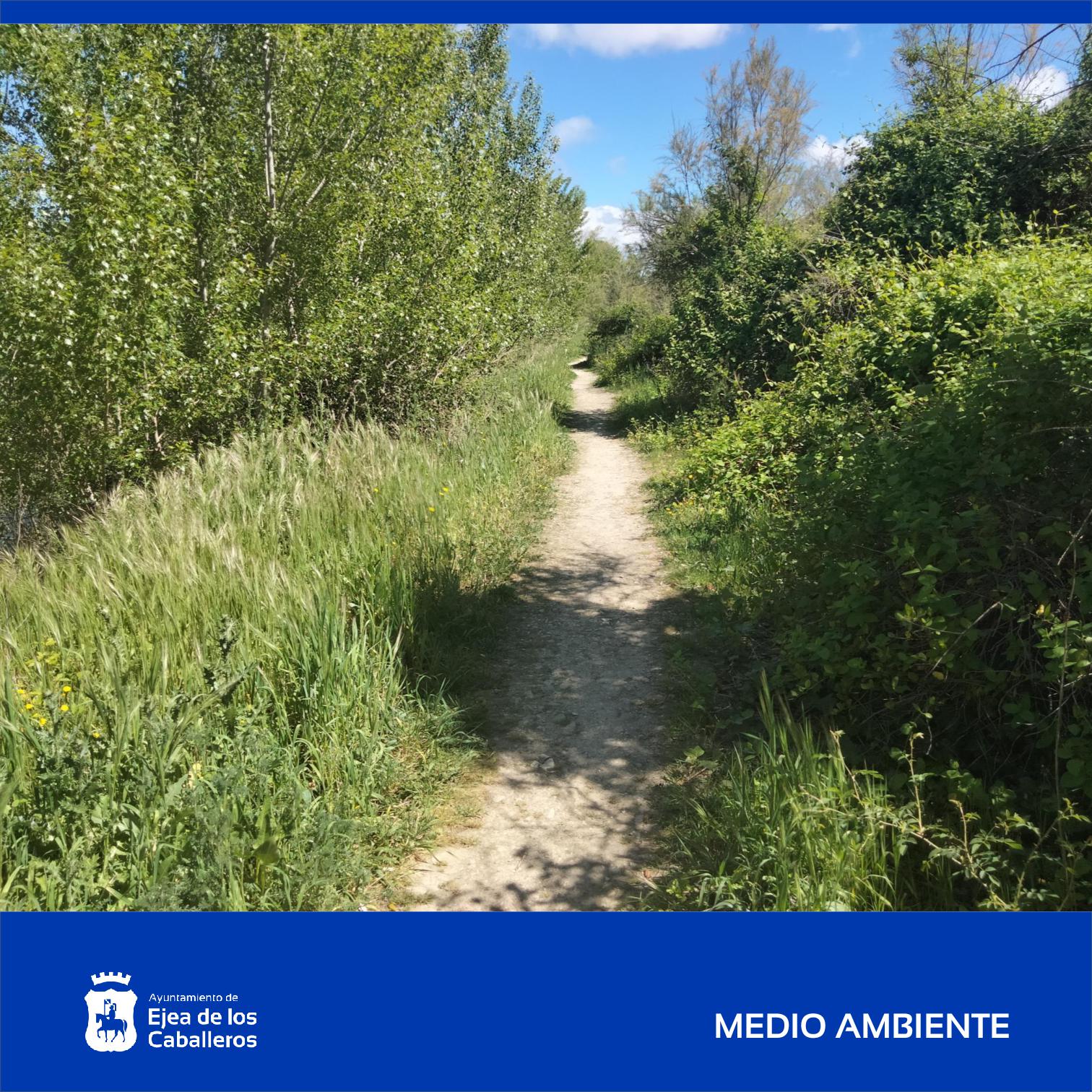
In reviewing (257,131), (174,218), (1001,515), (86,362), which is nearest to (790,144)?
(257,131)

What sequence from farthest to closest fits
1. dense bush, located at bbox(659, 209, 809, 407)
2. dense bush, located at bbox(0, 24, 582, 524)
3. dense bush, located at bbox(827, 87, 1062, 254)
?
dense bush, located at bbox(659, 209, 809, 407)
dense bush, located at bbox(827, 87, 1062, 254)
dense bush, located at bbox(0, 24, 582, 524)

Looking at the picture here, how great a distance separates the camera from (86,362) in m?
8.05

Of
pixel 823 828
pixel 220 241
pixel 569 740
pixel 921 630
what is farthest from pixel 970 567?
pixel 220 241

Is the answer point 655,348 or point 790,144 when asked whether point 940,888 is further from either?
point 790,144

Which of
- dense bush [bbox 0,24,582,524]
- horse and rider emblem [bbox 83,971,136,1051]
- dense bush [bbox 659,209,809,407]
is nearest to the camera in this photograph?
horse and rider emblem [bbox 83,971,136,1051]

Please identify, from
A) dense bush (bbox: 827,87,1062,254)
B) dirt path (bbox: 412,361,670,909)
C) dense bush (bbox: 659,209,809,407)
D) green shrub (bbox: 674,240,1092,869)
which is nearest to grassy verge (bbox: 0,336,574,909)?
dirt path (bbox: 412,361,670,909)

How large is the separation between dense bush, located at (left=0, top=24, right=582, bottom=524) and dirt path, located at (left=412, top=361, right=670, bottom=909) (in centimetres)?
464

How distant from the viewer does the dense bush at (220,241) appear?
7699mm

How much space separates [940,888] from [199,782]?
108 inches

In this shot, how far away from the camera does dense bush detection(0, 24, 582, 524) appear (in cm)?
770

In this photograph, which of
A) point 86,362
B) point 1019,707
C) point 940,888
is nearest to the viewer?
point 940,888

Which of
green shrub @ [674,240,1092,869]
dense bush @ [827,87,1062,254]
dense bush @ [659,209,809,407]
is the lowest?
green shrub @ [674,240,1092,869]

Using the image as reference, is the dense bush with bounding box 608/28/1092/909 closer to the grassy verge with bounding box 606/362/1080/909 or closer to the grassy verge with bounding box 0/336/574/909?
the grassy verge with bounding box 606/362/1080/909

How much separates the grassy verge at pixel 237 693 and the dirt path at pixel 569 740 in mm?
264
